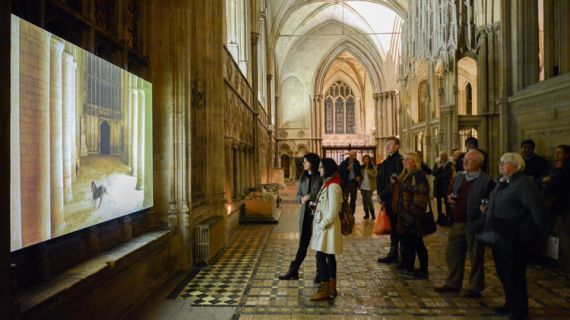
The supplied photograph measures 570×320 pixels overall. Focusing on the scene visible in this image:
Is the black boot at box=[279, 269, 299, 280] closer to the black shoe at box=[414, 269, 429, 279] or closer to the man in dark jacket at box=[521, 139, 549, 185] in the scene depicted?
the black shoe at box=[414, 269, 429, 279]

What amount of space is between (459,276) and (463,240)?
40 cm

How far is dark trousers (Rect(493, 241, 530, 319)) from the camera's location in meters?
3.60

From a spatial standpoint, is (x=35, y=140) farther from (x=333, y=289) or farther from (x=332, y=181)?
(x=333, y=289)

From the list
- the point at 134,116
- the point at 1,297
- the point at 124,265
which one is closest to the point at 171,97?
the point at 134,116

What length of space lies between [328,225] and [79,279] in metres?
2.26

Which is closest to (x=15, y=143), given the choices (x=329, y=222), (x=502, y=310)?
(x=329, y=222)

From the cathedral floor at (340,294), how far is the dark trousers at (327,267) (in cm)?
26

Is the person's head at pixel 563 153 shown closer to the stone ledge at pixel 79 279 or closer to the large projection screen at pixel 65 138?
the stone ledge at pixel 79 279

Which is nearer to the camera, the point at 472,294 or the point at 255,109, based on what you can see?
the point at 472,294

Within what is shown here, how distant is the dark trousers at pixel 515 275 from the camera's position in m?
3.60

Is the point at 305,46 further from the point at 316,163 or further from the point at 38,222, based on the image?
the point at 38,222

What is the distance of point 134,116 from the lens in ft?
14.9

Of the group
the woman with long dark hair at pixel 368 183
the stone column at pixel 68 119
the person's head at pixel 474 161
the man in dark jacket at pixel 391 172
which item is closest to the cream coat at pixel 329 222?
the person's head at pixel 474 161

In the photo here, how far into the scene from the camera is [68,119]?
10.3ft
